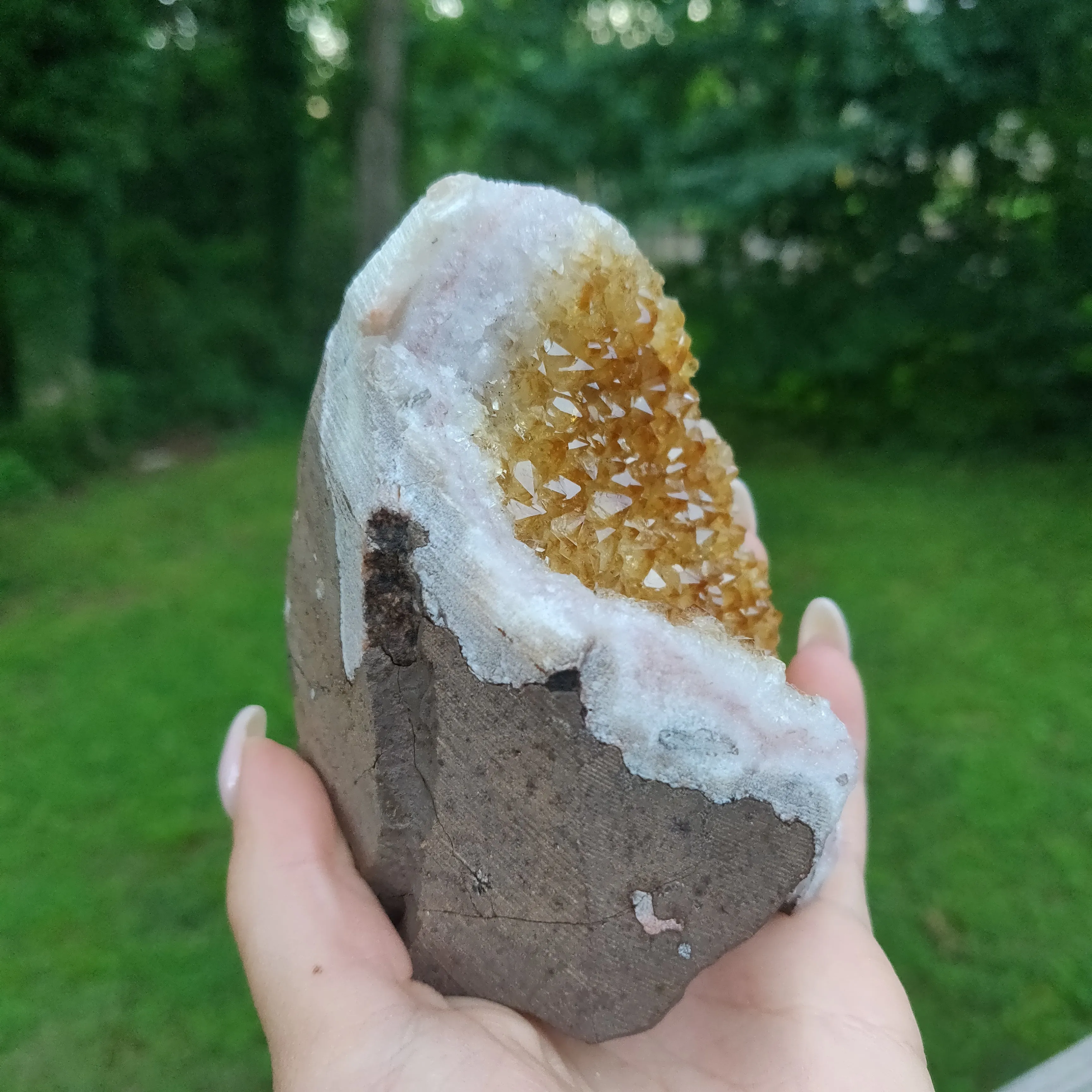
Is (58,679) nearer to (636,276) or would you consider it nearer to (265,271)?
(636,276)

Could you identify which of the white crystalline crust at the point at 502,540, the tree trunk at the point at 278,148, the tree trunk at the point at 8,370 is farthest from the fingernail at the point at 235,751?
the tree trunk at the point at 278,148

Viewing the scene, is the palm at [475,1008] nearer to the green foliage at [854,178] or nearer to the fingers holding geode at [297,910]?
the fingers holding geode at [297,910]

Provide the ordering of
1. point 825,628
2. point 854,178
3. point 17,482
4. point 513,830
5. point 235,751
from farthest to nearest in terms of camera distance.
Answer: point 854,178, point 17,482, point 825,628, point 235,751, point 513,830

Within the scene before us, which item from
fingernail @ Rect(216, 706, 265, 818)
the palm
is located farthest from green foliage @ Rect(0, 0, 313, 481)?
the palm

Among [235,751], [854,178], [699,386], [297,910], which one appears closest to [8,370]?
[235,751]

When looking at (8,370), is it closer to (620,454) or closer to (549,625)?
(620,454)

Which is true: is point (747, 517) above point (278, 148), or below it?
below
